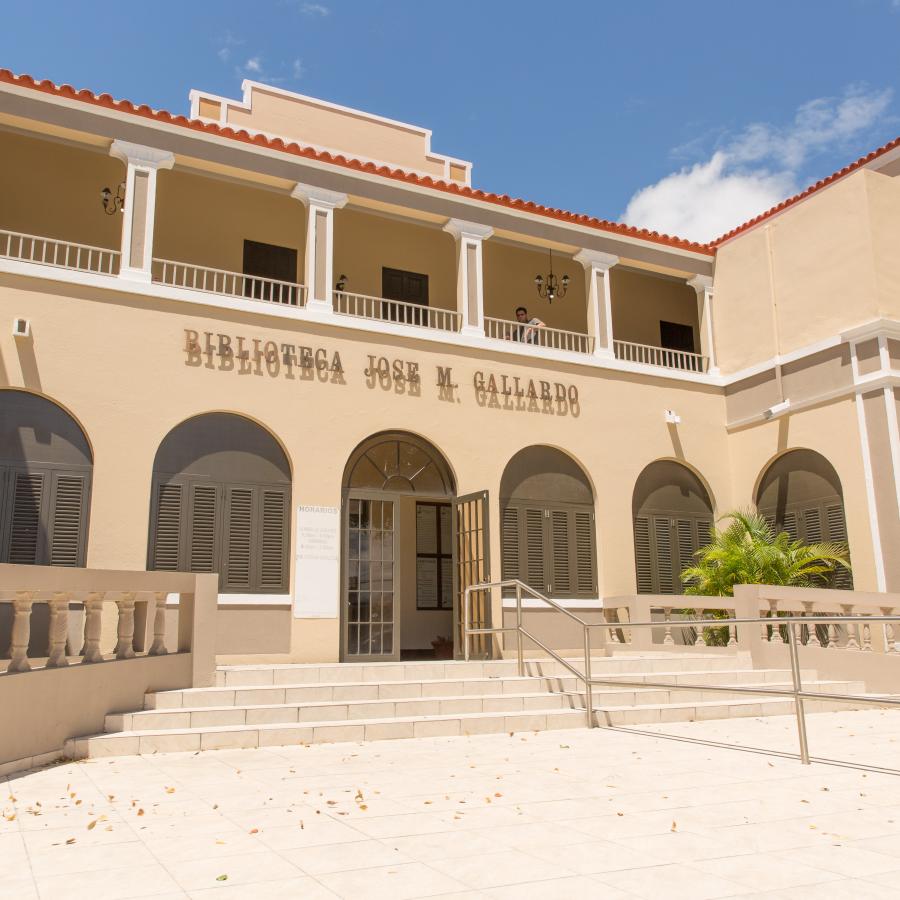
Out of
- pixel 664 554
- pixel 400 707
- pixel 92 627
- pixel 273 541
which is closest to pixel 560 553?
pixel 664 554

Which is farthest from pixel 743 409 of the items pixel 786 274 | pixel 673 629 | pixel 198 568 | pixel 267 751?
pixel 267 751

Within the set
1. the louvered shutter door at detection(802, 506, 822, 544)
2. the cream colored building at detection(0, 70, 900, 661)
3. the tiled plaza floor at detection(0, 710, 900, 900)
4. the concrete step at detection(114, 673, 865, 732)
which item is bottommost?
the tiled plaza floor at detection(0, 710, 900, 900)

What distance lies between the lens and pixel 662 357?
58.9 feet

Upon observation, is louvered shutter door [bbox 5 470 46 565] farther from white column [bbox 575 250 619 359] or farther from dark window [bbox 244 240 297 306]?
white column [bbox 575 250 619 359]

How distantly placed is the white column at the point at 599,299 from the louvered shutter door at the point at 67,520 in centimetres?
907

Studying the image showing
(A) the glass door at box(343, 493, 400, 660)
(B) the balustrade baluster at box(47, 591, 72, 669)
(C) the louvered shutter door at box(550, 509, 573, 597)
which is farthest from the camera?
(C) the louvered shutter door at box(550, 509, 573, 597)

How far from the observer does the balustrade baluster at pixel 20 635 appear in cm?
698

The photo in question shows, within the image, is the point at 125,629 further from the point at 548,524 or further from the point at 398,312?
the point at 398,312

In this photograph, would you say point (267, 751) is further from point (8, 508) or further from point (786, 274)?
point (786, 274)

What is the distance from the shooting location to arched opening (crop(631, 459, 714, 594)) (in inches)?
625

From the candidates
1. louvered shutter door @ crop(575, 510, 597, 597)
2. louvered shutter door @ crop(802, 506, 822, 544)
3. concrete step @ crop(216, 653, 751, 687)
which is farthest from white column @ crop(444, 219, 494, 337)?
louvered shutter door @ crop(802, 506, 822, 544)

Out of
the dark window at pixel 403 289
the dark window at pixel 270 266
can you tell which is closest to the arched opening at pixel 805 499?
the dark window at pixel 403 289

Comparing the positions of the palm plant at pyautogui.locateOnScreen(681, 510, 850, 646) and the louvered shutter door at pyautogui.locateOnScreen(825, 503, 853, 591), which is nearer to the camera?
the palm plant at pyautogui.locateOnScreen(681, 510, 850, 646)

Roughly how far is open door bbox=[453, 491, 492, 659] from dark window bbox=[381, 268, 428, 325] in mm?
4100
